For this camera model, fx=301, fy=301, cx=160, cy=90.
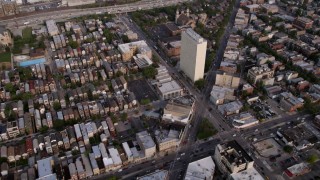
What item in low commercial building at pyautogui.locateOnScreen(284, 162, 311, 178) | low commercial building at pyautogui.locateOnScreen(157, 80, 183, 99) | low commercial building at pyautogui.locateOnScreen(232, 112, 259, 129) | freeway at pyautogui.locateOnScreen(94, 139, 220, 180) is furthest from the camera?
low commercial building at pyautogui.locateOnScreen(157, 80, 183, 99)

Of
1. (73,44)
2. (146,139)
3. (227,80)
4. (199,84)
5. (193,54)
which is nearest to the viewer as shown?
(146,139)

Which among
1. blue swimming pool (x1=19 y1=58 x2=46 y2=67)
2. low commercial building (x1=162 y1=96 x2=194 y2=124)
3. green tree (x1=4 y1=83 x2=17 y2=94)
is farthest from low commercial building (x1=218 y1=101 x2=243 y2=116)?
blue swimming pool (x1=19 y1=58 x2=46 y2=67)

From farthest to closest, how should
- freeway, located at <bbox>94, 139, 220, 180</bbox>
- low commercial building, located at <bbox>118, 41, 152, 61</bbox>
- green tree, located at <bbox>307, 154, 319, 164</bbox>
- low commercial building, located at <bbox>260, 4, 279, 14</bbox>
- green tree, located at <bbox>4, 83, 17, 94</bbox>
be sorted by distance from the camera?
low commercial building, located at <bbox>260, 4, 279, 14</bbox> → low commercial building, located at <bbox>118, 41, 152, 61</bbox> → green tree, located at <bbox>4, 83, 17, 94</bbox> → green tree, located at <bbox>307, 154, 319, 164</bbox> → freeway, located at <bbox>94, 139, 220, 180</bbox>

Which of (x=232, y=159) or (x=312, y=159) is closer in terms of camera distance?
(x=232, y=159)

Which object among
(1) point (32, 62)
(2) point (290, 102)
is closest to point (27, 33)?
(1) point (32, 62)

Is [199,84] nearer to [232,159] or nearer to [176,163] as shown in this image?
[176,163]

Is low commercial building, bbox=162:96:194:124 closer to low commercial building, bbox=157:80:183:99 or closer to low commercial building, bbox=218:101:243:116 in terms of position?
low commercial building, bbox=157:80:183:99

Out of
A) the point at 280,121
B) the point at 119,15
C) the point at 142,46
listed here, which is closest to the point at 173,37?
the point at 142,46

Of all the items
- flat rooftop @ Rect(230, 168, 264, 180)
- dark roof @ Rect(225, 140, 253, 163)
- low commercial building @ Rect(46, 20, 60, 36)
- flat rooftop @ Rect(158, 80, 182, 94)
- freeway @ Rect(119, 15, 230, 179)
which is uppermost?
low commercial building @ Rect(46, 20, 60, 36)
